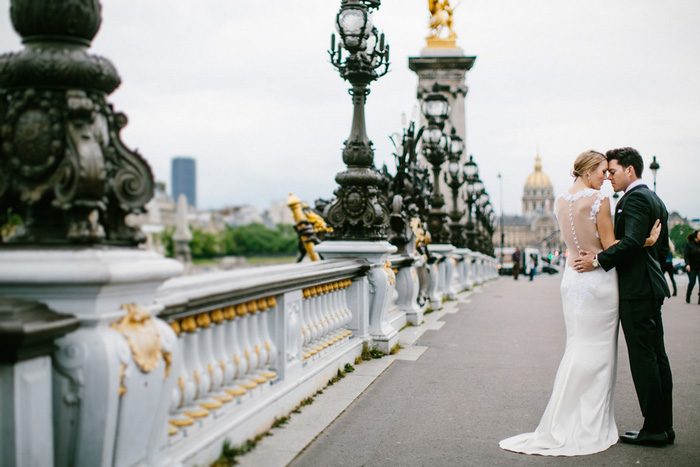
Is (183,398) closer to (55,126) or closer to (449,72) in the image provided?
(55,126)

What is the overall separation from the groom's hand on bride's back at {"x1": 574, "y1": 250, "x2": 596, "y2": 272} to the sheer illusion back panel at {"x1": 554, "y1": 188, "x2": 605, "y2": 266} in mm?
60

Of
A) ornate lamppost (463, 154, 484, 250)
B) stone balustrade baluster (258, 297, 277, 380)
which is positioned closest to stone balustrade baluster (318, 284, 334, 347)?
stone balustrade baluster (258, 297, 277, 380)

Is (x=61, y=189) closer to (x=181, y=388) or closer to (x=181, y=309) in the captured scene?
(x=181, y=309)

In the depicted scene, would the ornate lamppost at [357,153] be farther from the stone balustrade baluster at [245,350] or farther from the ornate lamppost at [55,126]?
the ornate lamppost at [55,126]

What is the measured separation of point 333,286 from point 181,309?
3.95 meters

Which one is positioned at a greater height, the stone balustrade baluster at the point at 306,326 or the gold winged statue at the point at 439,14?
the gold winged statue at the point at 439,14

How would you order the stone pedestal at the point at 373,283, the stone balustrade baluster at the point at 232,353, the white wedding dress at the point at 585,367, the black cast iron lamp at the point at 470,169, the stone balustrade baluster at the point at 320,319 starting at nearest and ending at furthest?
the stone balustrade baluster at the point at 232,353 < the white wedding dress at the point at 585,367 < the stone balustrade baluster at the point at 320,319 < the stone pedestal at the point at 373,283 < the black cast iron lamp at the point at 470,169

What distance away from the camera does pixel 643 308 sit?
5.53m

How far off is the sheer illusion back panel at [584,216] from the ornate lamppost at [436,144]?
11232 mm

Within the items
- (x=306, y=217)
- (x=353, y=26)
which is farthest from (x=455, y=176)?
(x=353, y=26)

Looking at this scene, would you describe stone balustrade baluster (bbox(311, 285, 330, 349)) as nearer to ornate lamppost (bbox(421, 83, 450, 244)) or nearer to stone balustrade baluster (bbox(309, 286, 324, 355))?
stone balustrade baluster (bbox(309, 286, 324, 355))

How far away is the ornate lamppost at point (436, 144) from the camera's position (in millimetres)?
16844

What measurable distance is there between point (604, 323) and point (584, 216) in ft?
2.72

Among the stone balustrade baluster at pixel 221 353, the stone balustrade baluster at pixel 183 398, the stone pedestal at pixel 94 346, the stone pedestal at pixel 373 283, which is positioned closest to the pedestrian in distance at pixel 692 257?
the stone pedestal at pixel 373 283
